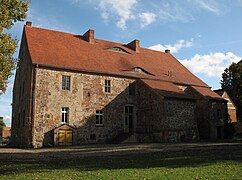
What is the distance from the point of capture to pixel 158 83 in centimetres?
3008

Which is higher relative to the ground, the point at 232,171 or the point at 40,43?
the point at 40,43

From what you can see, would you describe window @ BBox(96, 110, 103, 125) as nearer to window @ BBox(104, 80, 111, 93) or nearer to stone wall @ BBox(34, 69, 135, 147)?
stone wall @ BBox(34, 69, 135, 147)

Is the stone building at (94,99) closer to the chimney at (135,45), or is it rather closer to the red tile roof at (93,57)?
the red tile roof at (93,57)

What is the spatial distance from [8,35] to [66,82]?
9781 mm

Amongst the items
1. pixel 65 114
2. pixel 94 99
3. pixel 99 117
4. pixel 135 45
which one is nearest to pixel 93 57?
pixel 94 99

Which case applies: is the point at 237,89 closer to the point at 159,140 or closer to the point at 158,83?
the point at 158,83

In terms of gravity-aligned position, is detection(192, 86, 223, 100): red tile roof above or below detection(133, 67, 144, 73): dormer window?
below

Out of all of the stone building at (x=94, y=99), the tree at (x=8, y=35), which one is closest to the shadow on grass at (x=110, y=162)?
the tree at (x=8, y=35)

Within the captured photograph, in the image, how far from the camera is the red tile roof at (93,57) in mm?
26422

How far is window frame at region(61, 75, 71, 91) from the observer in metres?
25.8

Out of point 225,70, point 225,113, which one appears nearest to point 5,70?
point 225,113

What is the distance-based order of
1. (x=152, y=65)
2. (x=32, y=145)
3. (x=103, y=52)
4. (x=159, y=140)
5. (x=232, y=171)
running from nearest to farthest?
(x=232, y=171)
(x=32, y=145)
(x=159, y=140)
(x=103, y=52)
(x=152, y=65)

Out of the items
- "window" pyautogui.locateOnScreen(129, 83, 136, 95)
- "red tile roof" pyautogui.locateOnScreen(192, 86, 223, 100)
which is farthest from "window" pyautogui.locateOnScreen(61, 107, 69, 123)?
"red tile roof" pyautogui.locateOnScreen(192, 86, 223, 100)

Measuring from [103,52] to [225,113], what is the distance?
15811 mm
